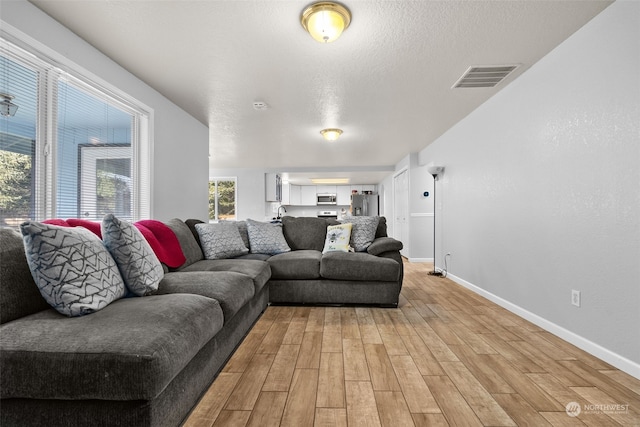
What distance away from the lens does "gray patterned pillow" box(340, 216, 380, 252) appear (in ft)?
12.7

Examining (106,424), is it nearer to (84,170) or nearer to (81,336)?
(81,336)

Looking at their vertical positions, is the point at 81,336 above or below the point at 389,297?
above

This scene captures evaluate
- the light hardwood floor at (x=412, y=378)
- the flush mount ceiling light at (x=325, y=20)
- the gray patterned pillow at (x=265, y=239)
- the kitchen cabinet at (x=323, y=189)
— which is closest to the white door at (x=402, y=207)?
the kitchen cabinet at (x=323, y=189)

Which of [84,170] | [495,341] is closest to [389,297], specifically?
[495,341]

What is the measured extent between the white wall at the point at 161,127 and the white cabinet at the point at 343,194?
6704mm

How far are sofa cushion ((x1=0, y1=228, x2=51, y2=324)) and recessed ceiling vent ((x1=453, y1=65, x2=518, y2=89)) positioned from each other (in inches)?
137

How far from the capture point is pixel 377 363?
2.01m

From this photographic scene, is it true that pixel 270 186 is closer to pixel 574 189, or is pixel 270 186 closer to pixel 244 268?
pixel 244 268

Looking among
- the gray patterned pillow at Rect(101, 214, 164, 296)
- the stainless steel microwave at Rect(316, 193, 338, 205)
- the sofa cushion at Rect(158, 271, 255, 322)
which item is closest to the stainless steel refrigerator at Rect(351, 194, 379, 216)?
the stainless steel microwave at Rect(316, 193, 338, 205)

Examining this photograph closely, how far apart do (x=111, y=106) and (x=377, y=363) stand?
3.15 meters

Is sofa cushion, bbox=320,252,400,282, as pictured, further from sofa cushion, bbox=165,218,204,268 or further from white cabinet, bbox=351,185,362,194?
white cabinet, bbox=351,185,362,194

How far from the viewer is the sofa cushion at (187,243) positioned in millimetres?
2934

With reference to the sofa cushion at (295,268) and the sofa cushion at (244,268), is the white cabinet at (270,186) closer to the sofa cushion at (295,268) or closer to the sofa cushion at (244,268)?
the sofa cushion at (295,268)

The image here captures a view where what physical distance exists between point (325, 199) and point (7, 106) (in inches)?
360
